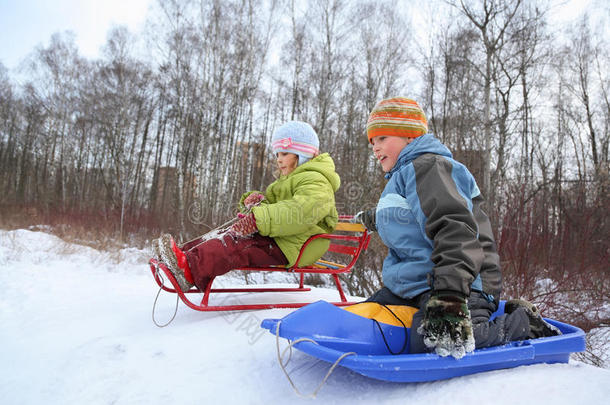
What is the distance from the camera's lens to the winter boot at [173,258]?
2117 mm

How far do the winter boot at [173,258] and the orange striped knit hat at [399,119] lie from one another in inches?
54.7

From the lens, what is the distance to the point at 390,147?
1.83 meters

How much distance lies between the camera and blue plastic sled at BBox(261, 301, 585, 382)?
3.89 ft

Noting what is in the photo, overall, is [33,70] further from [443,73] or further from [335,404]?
[335,404]

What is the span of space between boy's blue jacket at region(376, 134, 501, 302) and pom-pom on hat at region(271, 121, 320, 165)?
1.11 meters

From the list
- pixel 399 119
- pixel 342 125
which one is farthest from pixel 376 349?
pixel 342 125

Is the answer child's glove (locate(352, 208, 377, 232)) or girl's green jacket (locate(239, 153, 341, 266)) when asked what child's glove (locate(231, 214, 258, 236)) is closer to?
girl's green jacket (locate(239, 153, 341, 266))

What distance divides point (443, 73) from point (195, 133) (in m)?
9.69

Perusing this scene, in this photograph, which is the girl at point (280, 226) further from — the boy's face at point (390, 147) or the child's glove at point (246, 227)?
the boy's face at point (390, 147)

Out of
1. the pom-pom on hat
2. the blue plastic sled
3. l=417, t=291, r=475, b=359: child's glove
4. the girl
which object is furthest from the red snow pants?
l=417, t=291, r=475, b=359: child's glove

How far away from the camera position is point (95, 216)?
10523mm

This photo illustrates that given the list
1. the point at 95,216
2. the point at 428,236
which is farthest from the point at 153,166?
the point at 428,236

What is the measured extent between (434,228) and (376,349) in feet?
1.72

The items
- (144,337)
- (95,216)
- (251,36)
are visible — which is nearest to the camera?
(144,337)
